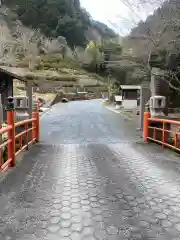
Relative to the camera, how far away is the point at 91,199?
411 centimetres

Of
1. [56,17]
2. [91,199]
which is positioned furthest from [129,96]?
[56,17]

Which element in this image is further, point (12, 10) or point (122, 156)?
point (12, 10)

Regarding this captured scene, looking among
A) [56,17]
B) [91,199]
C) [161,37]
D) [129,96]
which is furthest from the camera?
[56,17]

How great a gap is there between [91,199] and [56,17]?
249 feet

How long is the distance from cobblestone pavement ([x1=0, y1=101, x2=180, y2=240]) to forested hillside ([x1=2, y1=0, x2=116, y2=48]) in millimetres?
68394

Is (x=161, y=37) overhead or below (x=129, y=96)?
overhead

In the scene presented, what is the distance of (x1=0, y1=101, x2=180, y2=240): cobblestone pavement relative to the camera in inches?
123

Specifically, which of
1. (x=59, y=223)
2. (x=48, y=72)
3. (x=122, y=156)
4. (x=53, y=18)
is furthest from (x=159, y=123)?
(x=53, y=18)

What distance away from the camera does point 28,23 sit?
71.2 metres

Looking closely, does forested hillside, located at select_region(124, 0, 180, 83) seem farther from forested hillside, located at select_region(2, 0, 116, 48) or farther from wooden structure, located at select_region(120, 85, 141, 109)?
forested hillside, located at select_region(2, 0, 116, 48)

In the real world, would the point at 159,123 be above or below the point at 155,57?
below

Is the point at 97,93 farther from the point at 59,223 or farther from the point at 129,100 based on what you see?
the point at 59,223

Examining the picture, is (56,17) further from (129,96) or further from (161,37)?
(161,37)

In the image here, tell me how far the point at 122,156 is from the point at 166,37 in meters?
8.84
